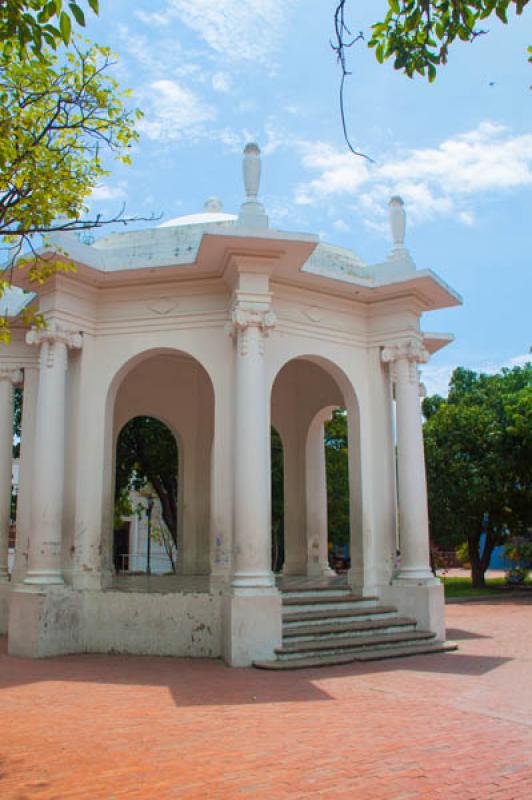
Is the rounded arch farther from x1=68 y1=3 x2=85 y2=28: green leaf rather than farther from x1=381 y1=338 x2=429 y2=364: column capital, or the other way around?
x1=68 y1=3 x2=85 y2=28: green leaf

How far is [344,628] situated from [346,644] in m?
0.52

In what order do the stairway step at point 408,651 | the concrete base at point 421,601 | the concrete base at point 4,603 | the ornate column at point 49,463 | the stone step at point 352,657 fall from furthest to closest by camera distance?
the concrete base at point 4,603 < the concrete base at point 421,601 < the ornate column at point 49,463 < the stairway step at point 408,651 < the stone step at point 352,657

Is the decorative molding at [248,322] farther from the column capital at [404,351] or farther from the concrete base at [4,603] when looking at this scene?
the concrete base at [4,603]

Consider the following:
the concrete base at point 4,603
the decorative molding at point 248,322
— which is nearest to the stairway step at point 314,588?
the decorative molding at point 248,322

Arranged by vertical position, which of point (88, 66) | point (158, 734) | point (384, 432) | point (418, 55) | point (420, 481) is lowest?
point (158, 734)

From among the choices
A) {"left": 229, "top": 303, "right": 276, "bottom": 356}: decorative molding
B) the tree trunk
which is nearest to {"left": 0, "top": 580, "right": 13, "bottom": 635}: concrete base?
{"left": 229, "top": 303, "right": 276, "bottom": 356}: decorative molding

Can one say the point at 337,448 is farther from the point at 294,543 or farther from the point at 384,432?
the point at 384,432

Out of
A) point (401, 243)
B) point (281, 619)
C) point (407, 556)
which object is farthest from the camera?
point (401, 243)

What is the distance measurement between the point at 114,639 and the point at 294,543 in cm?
584

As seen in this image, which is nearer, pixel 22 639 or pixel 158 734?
pixel 158 734

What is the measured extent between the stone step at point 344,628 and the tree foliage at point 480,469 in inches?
508

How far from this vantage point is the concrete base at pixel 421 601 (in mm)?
10938

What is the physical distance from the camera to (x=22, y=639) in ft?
33.2

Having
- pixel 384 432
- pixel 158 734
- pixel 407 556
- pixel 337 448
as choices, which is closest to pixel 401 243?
pixel 384 432
